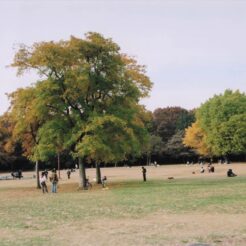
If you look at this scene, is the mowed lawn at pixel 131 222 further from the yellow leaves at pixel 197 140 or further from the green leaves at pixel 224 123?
the yellow leaves at pixel 197 140

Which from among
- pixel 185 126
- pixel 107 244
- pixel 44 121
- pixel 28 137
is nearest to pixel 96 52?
pixel 44 121

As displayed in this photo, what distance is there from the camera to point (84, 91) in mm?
41875

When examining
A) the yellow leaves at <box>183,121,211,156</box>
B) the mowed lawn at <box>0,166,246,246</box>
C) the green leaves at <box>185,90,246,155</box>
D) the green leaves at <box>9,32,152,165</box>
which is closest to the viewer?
the mowed lawn at <box>0,166,246,246</box>

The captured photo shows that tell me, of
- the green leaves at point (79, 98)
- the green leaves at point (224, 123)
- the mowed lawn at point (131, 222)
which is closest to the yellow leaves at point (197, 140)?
the green leaves at point (224, 123)

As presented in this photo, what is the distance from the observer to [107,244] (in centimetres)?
1441

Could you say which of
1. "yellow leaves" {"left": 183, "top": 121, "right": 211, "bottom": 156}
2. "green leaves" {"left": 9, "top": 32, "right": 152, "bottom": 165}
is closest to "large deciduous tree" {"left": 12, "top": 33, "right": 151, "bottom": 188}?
"green leaves" {"left": 9, "top": 32, "right": 152, "bottom": 165}

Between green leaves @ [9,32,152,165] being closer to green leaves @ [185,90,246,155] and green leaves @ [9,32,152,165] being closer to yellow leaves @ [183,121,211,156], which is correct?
green leaves @ [185,90,246,155]

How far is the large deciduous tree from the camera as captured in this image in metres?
40.7

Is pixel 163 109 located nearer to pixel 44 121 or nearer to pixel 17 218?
pixel 44 121

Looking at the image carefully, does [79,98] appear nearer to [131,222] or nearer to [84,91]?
[84,91]

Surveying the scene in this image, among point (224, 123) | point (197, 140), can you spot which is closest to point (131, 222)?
point (224, 123)

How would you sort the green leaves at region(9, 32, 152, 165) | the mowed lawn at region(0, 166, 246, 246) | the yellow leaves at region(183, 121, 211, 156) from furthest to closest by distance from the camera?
the yellow leaves at region(183, 121, 211, 156) → the green leaves at region(9, 32, 152, 165) → the mowed lawn at region(0, 166, 246, 246)

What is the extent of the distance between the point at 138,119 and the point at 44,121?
9.70 m

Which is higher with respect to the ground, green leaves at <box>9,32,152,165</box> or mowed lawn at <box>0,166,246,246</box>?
green leaves at <box>9,32,152,165</box>
